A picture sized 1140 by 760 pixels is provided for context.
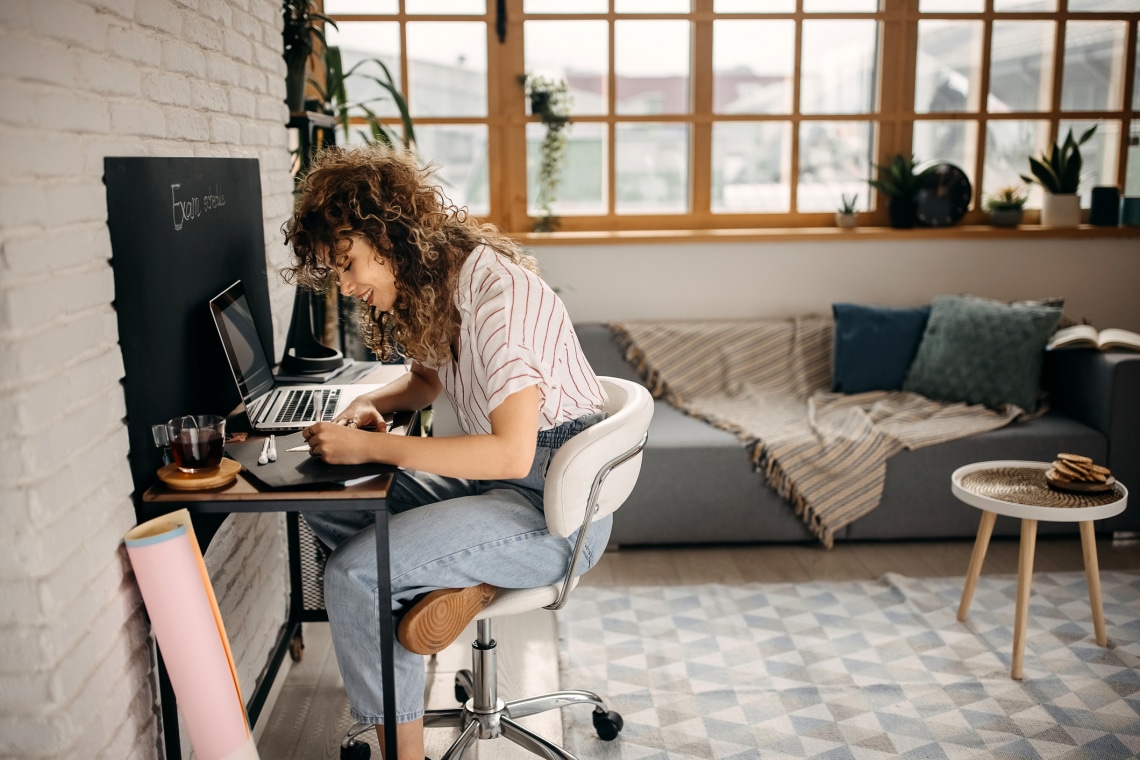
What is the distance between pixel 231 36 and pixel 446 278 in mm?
900

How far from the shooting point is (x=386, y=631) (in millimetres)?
1666

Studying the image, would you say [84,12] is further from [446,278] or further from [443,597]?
[443,597]

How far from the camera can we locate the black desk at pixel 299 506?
1.58 meters

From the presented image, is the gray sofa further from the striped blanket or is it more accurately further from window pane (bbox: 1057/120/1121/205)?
window pane (bbox: 1057/120/1121/205)

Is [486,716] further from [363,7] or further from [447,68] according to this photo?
[363,7]

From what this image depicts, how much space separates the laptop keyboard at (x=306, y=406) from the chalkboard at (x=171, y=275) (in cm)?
12

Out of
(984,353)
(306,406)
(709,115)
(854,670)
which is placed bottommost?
(854,670)

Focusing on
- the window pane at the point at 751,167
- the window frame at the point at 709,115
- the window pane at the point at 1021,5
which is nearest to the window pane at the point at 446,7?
the window frame at the point at 709,115

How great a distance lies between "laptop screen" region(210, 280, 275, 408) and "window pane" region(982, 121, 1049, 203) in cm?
320

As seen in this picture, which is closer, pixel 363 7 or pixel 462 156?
pixel 363 7

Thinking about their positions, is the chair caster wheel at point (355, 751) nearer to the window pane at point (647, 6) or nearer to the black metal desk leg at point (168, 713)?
the black metal desk leg at point (168, 713)

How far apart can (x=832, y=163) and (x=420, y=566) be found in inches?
121

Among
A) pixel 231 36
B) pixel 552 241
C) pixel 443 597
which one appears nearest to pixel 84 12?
pixel 231 36

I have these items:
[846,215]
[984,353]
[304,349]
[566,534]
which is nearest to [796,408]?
[984,353]
